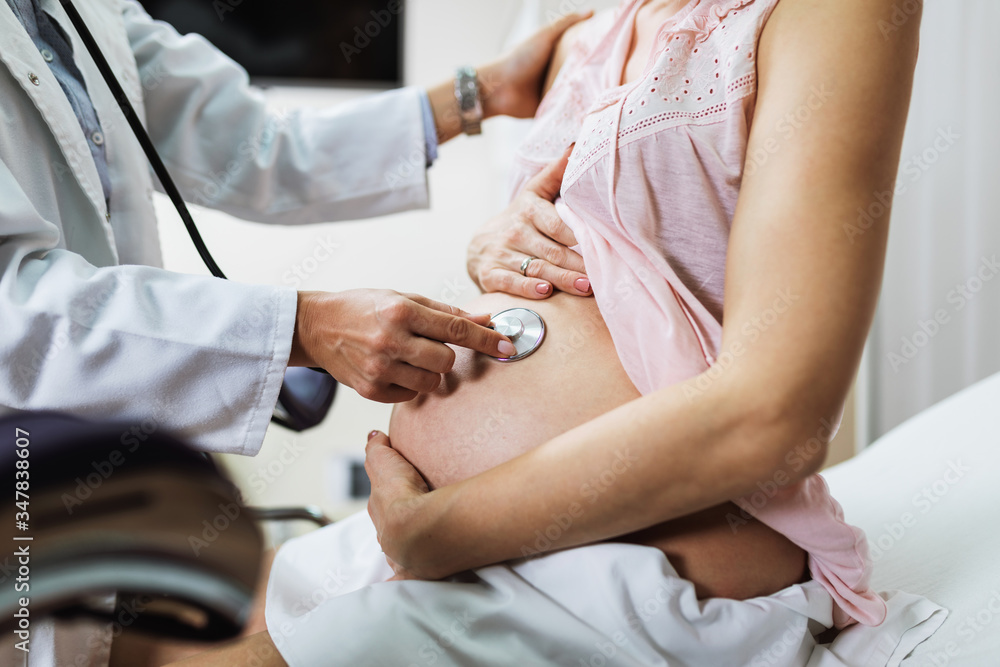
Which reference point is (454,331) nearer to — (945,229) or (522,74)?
(522,74)

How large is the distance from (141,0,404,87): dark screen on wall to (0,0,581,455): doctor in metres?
1.48

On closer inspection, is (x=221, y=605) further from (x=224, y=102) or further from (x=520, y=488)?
(x=224, y=102)

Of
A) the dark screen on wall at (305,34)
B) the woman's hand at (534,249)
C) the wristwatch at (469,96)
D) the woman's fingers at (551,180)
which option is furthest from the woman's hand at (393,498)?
the dark screen on wall at (305,34)

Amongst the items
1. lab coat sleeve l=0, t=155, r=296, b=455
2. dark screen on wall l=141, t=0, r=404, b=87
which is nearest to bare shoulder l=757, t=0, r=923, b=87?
lab coat sleeve l=0, t=155, r=296, b=455

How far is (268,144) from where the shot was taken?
4.05ft

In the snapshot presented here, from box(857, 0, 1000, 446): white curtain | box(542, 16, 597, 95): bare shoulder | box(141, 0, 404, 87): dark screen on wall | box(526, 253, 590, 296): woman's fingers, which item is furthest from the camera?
box(141, 0, 404, 87): dark screen on wall

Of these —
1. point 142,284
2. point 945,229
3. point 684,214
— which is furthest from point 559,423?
point 945,229

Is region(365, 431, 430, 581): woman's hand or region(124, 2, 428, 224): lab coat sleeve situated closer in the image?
region(365, 431, 430, 581): woman's hand

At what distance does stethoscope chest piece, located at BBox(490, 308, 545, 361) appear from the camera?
717 millimetres

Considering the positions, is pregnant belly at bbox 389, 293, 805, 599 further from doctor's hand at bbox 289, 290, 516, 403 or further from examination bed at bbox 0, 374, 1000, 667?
examination bed at bbox 0, 374, 1000, 667

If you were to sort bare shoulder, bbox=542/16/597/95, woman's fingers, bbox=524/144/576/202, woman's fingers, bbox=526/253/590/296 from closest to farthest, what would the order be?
woman's fingers, bbox=526/253/590/296 → woman's fingers, bbox=524/144/576/202 → bare shoulder, bbox=542/16/597/95

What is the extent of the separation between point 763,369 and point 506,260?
0.40m

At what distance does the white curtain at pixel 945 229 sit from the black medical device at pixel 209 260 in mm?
1298

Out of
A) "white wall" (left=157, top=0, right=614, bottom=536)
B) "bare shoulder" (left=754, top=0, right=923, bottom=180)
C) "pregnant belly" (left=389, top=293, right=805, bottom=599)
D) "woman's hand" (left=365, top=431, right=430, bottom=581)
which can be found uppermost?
"bare shoulder" (left=754, top=0, right=923, bottom=180)
